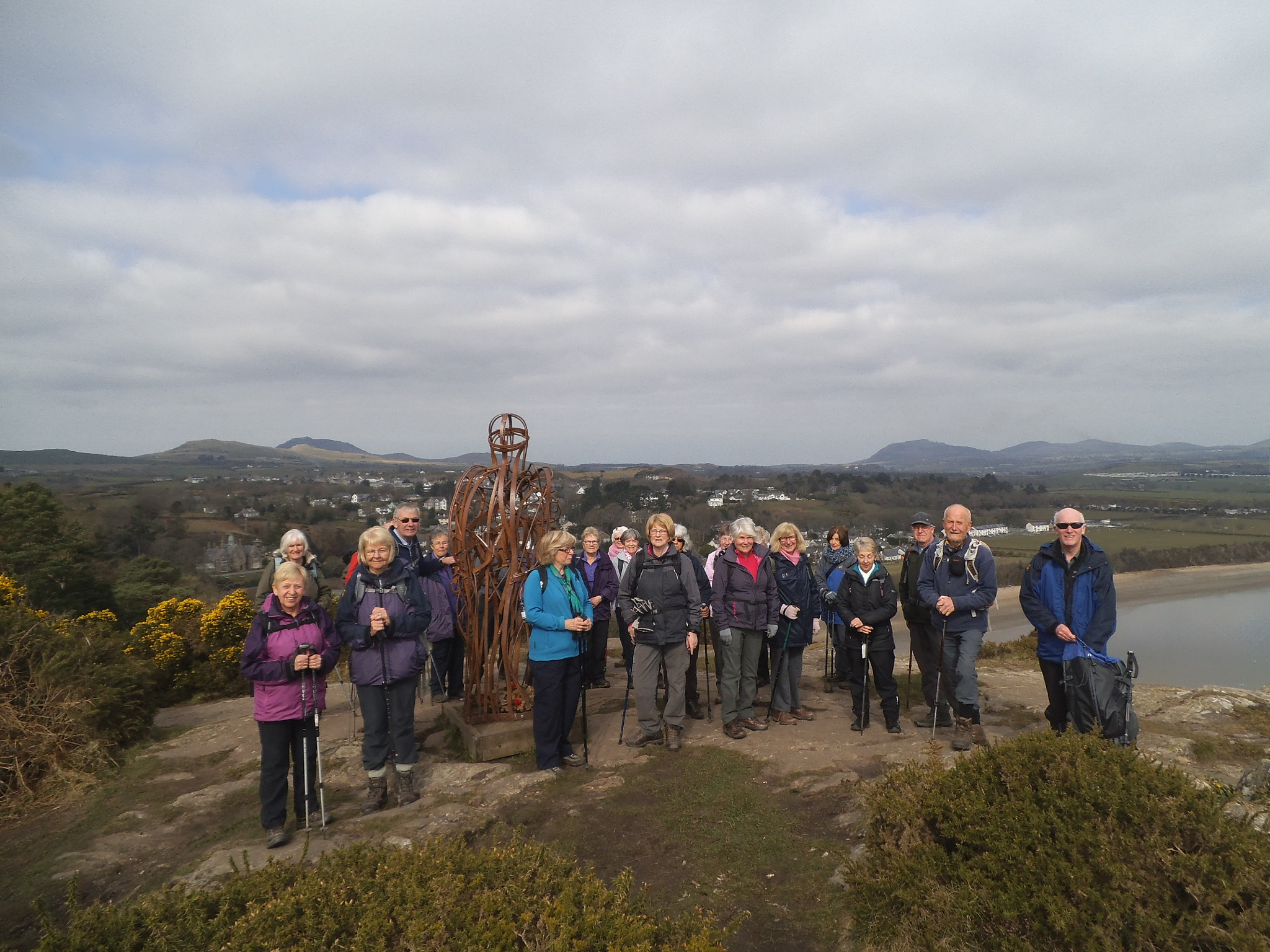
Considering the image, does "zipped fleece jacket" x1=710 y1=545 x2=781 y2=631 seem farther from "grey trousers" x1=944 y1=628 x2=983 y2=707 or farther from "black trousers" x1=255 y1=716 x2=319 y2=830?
"black trousers" x1=255 y1=716 x2=319 y2=830

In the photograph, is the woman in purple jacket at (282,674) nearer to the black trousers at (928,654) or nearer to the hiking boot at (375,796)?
the hiking boot at (375,796)

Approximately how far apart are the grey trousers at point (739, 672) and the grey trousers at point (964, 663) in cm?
175

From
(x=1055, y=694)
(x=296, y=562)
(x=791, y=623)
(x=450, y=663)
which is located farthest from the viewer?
(x=450, y=663)

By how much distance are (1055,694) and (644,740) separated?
144 inches

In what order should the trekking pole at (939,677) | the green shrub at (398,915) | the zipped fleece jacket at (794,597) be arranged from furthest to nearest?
the zipped fleece jacket at (794,597)
the trekking pole at (939,677)
the green shrub at (398,915)

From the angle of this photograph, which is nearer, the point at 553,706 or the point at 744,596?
the point at 553,706

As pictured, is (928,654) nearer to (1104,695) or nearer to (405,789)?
(1104,695)

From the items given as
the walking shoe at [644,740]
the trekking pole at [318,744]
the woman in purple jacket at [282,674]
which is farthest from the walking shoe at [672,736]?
the woman in purple jacket at [282,674]

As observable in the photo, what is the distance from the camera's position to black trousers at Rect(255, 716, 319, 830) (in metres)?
4.55

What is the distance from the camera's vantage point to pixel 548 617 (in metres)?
5.42

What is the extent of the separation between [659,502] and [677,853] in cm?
3674

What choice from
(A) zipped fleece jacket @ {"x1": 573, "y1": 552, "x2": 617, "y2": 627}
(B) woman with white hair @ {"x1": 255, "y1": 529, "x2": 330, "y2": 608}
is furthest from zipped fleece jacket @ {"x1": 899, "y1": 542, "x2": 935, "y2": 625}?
(B) woman with white hair @ {"x1": 255, "y1": 529, "x2": 330, "y2": 608}

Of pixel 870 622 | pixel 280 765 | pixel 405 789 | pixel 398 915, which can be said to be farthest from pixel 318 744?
pixel 870 622

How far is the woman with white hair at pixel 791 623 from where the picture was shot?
22.0ft
